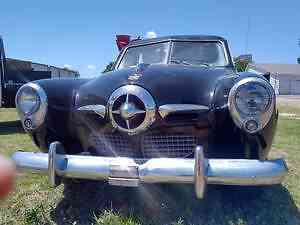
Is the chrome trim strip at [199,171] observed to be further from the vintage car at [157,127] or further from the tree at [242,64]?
the tree at [242,64]

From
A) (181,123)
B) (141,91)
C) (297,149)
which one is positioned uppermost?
(141,91)

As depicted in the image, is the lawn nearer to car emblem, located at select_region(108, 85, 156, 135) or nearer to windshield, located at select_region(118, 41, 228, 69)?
car emblem, located at select_region(108, 85, 156, 135)

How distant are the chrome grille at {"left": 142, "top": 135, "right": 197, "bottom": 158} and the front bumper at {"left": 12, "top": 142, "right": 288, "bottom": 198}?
0.93 ft

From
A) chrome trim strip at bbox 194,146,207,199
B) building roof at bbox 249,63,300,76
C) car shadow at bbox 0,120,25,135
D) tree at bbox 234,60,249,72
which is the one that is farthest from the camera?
building roof at bbox 249,63,300,76

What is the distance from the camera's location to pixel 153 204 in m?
3.12

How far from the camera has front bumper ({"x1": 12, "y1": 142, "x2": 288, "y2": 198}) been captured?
2379 millimetres

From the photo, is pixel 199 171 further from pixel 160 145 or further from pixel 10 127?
pixel 10 127

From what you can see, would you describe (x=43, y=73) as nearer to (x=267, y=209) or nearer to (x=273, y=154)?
(x=273, y=154)

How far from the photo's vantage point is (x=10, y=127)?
29.5ft

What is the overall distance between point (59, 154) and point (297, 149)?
15.3 feet

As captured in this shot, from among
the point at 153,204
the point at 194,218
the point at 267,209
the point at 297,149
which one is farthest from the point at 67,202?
the point at 297,149

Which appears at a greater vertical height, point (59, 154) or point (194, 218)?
point (59, 154)

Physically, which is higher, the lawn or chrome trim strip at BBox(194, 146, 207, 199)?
chrome trim strip at BBox(194, 146, 207, 199)

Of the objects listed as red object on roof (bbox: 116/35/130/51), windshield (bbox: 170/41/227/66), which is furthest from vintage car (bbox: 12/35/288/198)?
red object on roof (bbox: 116/35/130/51)
